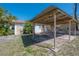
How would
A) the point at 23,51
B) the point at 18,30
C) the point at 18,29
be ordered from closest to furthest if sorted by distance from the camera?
the point at 23,51 < the point at 18,30 < the point at 18,29

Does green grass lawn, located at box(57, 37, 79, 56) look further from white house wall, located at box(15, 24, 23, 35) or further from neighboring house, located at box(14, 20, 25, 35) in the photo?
white house wall, located at box(15, 24, 23, 35)

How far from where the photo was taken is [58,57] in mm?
4559

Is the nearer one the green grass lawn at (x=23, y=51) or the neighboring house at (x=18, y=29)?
the green grass lawn at (x=23, y=51)

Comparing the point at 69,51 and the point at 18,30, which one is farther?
the point at 18,30

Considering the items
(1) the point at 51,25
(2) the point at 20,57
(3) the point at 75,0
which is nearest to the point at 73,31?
(1) the point at 51,25

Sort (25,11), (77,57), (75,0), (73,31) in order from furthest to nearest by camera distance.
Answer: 1. (73,31)
2. (25,11)
3. (75,0)
4. (77,57)

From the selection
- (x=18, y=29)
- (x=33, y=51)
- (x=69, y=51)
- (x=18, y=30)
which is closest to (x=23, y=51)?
(x=33, y=51)

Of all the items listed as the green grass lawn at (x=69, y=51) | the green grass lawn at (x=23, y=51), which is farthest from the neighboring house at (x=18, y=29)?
the green grass lawn at (x=69, y=51)

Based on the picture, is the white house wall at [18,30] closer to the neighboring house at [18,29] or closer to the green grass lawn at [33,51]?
the neighboring house at [18,29]

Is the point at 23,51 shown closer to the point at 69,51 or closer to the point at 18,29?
the point at 69,51

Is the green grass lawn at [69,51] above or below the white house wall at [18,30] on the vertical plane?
below

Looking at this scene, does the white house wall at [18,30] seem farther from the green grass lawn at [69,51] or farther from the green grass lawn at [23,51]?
the green grass lawn at [69,51]

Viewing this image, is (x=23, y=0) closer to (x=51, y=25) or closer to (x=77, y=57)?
(x=77, y=57)

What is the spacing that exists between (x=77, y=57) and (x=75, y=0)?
Result: 73.9 inches
